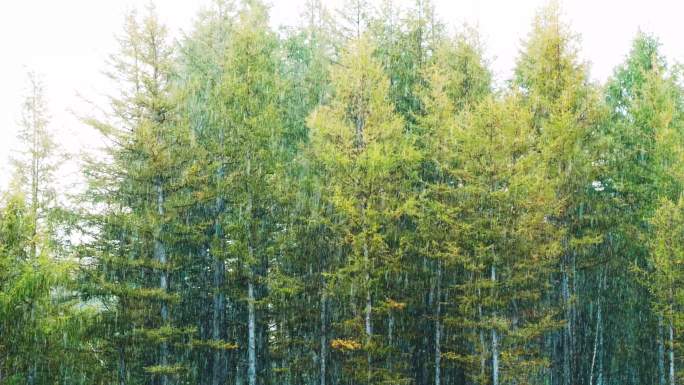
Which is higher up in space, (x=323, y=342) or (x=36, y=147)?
(x=36, y=147)

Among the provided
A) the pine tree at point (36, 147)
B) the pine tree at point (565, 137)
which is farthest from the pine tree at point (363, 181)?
the pine tree at point (36, 147)

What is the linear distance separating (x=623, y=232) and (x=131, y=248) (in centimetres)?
1727

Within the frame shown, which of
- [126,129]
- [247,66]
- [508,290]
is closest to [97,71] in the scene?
[126,129]

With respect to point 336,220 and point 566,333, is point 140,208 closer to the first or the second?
point 336,220

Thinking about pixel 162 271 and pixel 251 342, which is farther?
pixel 251 342

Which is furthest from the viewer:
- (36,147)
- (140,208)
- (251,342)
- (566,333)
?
(36,147)

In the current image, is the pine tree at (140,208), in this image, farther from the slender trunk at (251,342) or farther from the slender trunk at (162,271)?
the slender trunk at (251,342)

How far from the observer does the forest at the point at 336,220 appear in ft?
58.5

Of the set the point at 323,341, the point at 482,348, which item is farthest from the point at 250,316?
the point at 482,348

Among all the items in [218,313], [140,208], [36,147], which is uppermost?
[36,147]

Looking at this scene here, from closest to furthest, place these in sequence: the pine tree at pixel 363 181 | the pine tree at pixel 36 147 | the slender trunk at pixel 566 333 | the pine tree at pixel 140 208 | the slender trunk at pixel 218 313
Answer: the pine tree at pixel 140 208 < the pine tree at pixel 363 181 < the slender trunk at pixel 566 333 < the slender trunk at pixel 218 313 < the pine tree at pixel 36 147

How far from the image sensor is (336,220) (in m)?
20.5

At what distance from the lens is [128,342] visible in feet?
57.0

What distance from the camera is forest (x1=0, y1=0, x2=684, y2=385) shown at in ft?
58.5
